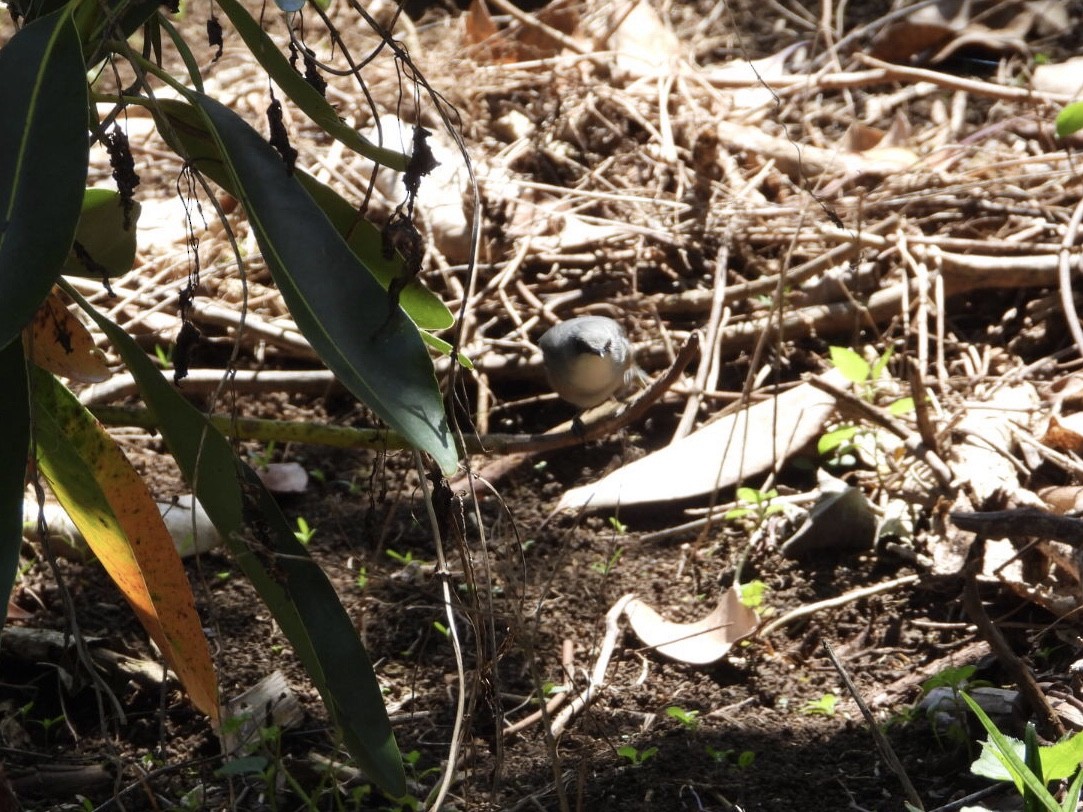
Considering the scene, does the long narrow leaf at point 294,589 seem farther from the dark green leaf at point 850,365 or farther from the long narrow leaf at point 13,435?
the dark green leaf at point 850,365

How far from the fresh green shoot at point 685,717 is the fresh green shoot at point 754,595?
1.14ft

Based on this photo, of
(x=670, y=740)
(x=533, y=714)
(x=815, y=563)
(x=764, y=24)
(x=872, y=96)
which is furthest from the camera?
(x=764, y=24)

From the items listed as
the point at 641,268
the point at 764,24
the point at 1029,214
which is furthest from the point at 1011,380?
the point at 764,24

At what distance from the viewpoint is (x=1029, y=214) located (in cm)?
332

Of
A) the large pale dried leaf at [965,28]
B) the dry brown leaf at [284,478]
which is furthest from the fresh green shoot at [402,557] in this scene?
the large pale dried leaf at [965,28]

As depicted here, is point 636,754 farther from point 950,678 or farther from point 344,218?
point 344,218

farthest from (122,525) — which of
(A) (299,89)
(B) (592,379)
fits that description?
(B) (592,379)

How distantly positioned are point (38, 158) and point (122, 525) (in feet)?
2.29

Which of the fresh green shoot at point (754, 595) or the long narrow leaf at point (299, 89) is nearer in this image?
the long narrow leaf at point (299, 89)

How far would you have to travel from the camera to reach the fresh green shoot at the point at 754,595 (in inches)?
92.5

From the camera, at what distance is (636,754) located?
1865mm

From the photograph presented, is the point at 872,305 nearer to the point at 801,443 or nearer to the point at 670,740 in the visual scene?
the point at 801,443

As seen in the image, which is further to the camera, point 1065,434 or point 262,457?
point 262,457

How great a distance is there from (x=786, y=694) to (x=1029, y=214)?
6.27 ft
